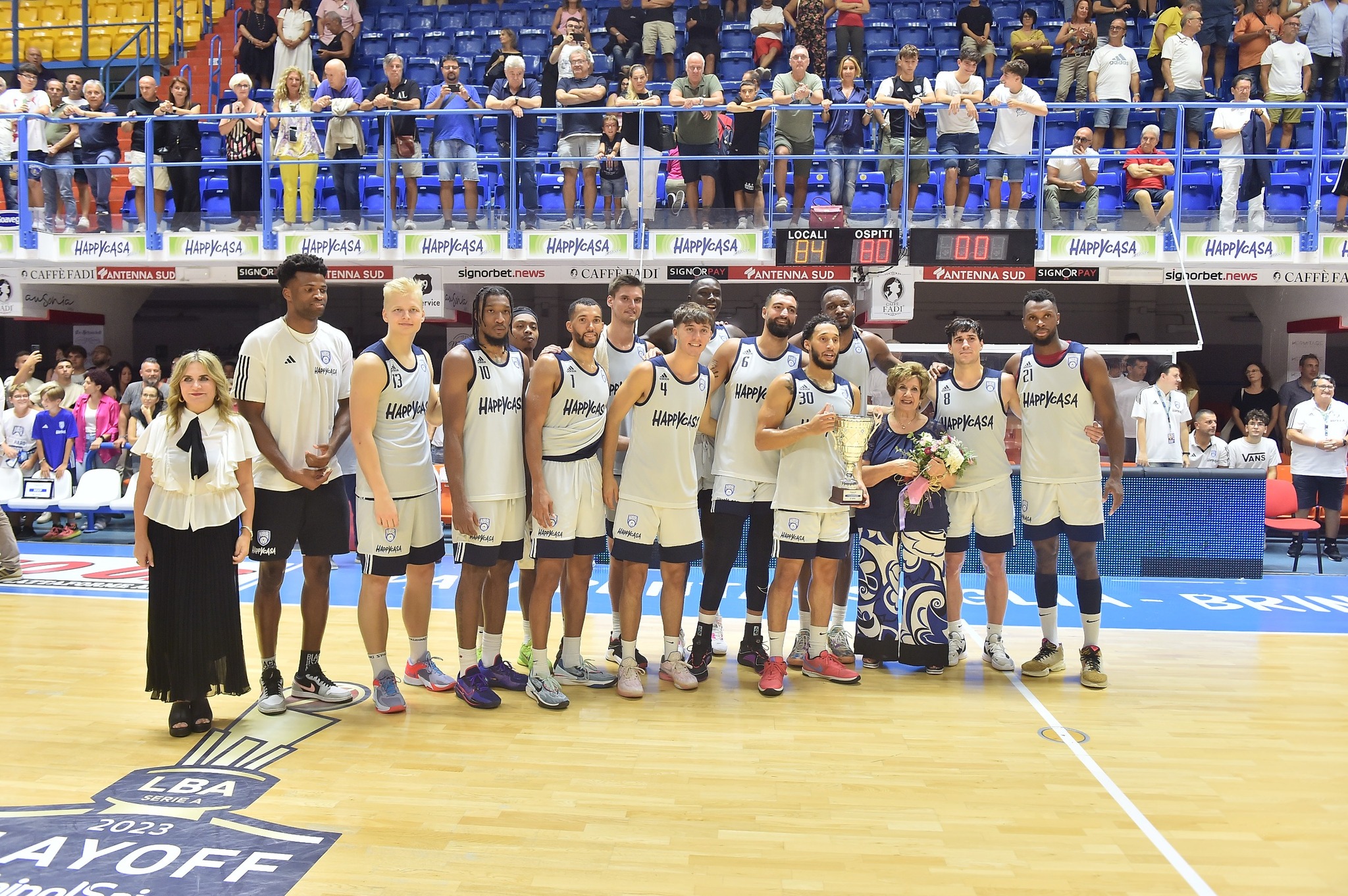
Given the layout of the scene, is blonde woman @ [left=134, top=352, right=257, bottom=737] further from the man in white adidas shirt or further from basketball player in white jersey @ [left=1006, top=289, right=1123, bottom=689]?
basketball player in white jersey @ [left=1006, top=289, right=1123, bottom=689]

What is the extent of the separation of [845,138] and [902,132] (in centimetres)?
59

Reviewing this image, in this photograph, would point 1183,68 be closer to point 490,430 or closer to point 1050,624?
point 1050,624

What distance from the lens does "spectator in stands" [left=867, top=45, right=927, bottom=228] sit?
33.6ft

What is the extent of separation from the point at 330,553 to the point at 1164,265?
888 centimetres

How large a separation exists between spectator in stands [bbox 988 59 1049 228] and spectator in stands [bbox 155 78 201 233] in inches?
328

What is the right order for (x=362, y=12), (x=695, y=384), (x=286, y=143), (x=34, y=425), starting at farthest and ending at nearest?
(x=362, y=12), (x=286, y=143), (x=34, y=425), (x=695, y=384)

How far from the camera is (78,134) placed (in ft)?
37.7

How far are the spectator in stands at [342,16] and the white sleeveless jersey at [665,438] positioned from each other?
1066 centimetres

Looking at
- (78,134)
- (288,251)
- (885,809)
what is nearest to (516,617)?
(885,809)

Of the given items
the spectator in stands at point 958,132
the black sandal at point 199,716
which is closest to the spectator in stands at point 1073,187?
the spectator in stands at point 958,132

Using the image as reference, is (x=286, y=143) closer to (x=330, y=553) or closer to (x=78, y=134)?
(x=78, y=134)

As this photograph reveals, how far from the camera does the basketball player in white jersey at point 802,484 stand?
17.0 ft

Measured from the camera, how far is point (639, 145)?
34.3 ft

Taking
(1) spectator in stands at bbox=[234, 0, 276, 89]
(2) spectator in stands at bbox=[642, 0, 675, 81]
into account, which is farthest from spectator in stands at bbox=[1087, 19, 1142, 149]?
(1) spectator in stands at bbox=[234, 0, 276, 89]
